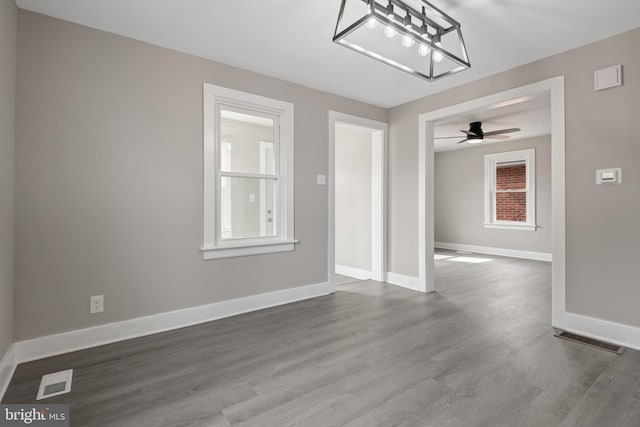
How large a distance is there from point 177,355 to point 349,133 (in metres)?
4.06

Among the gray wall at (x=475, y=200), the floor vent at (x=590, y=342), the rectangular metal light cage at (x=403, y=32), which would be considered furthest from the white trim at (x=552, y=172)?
the gray wall at (x=475, y=200)

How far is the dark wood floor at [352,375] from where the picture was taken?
5.72 ft

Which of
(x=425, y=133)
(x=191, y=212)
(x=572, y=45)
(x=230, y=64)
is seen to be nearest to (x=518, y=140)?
(x=425, y=133)

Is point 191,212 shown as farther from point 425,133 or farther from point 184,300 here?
point 425,133

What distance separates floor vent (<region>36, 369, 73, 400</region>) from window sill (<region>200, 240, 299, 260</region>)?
131 centimetres

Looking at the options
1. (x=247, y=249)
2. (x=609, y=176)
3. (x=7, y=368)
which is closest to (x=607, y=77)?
(x=609, y=176)

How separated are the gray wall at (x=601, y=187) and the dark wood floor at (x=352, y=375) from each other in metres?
0.46

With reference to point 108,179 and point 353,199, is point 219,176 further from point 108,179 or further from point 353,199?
point 353,199

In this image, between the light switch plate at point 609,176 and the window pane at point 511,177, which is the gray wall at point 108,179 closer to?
the light switch plate at point 609,176

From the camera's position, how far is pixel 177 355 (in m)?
2.45

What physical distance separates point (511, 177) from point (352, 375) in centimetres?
693

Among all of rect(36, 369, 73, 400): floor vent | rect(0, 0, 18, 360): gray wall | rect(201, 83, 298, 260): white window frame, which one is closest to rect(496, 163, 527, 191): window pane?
rect(201, 83, 298, 260): white window frame

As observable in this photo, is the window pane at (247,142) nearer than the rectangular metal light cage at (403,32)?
No

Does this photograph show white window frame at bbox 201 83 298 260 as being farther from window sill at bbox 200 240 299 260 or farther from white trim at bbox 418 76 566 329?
white trim at bbox 418 76 566 329
